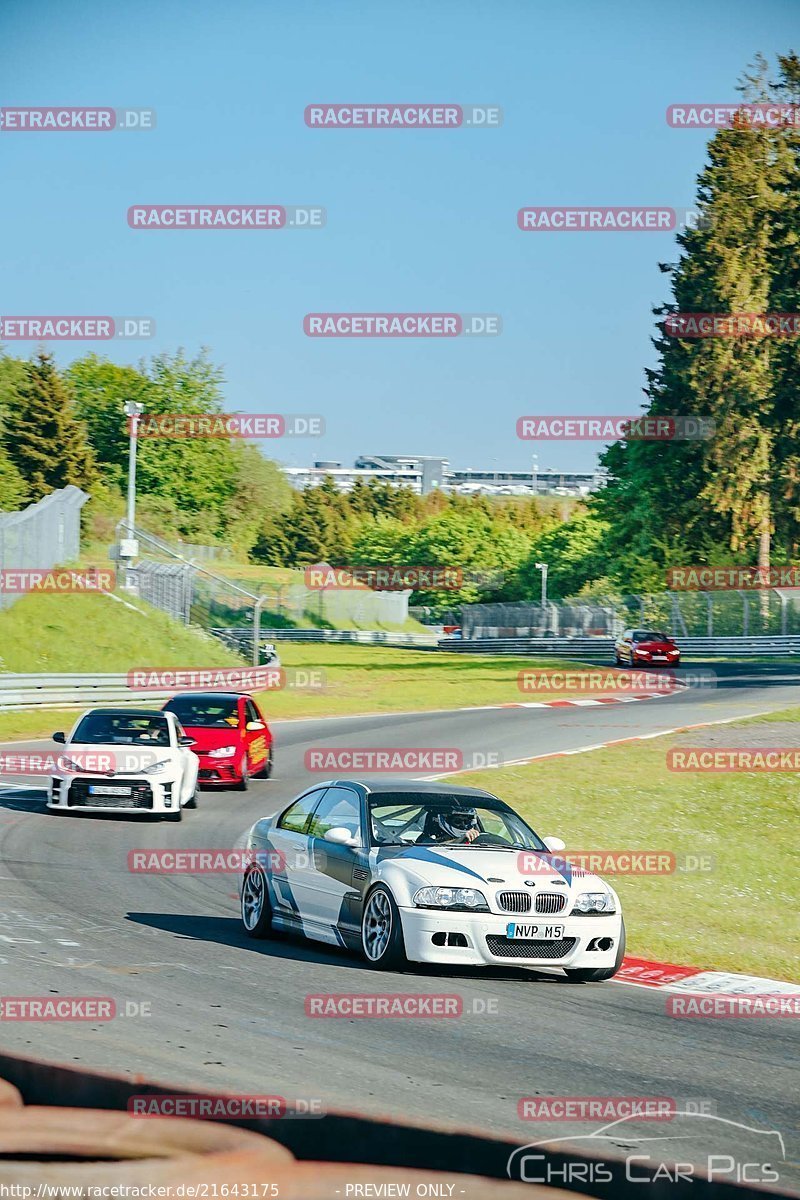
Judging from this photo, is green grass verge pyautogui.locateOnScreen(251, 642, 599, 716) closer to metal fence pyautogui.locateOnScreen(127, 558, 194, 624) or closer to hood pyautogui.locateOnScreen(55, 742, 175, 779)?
metal fence pyautogui.locateOnScreen(127, 558, 194, 624)

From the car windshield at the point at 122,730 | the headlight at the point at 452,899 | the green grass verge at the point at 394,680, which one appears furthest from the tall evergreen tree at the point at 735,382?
the headlight at the point at 452,899

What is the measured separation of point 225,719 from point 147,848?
Answer: 22.1 feet

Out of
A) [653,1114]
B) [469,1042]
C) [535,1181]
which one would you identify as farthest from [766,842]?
[535,1181]

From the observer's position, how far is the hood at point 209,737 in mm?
23250

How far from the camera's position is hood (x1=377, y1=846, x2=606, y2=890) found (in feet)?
34.6

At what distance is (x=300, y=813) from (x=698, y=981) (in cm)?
337

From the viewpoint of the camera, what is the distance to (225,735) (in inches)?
923

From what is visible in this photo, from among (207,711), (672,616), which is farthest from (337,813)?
(672,616)

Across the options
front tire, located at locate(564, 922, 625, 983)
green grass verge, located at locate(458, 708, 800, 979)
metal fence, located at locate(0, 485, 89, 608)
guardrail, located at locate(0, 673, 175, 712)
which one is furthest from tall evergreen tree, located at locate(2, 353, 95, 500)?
front tire, located at locate(564, 922, 625, 983)

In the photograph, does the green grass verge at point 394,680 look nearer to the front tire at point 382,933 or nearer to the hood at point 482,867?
the hood at point 482,867

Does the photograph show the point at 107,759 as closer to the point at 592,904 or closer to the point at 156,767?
the point at 156,767

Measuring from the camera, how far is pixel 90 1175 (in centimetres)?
469

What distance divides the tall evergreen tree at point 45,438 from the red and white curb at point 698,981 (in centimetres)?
7335

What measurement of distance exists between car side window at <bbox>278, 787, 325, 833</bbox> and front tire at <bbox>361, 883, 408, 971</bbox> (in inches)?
57.4
